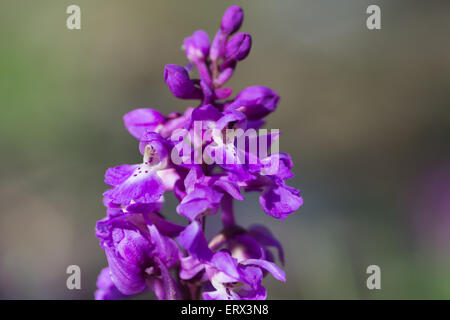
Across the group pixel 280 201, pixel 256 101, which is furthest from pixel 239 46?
pixel 280 201

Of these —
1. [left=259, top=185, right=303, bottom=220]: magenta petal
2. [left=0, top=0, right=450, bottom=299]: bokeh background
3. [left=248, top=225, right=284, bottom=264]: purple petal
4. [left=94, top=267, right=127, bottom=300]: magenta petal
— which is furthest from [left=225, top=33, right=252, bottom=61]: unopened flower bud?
[left=0, top=0, right=450, bottom=299]: bokeh background

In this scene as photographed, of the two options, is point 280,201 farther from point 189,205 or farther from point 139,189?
point 139,189

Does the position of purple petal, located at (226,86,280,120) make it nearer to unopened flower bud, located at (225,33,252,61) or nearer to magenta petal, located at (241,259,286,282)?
unopened flower bud, located at (225,33,252,61)

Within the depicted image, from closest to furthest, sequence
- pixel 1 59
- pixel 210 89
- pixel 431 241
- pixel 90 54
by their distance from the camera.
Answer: pixel 210 89, pixel 431 241, pixel 1 59, pixel 90 54

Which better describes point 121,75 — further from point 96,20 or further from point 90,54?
point 96,20

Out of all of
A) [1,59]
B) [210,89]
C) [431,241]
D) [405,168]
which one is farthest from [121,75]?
[210,89]

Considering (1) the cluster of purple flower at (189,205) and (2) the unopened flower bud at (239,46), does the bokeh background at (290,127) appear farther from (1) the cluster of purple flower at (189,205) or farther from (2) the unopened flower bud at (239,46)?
(2) the unopened flower bud at (239,46)
